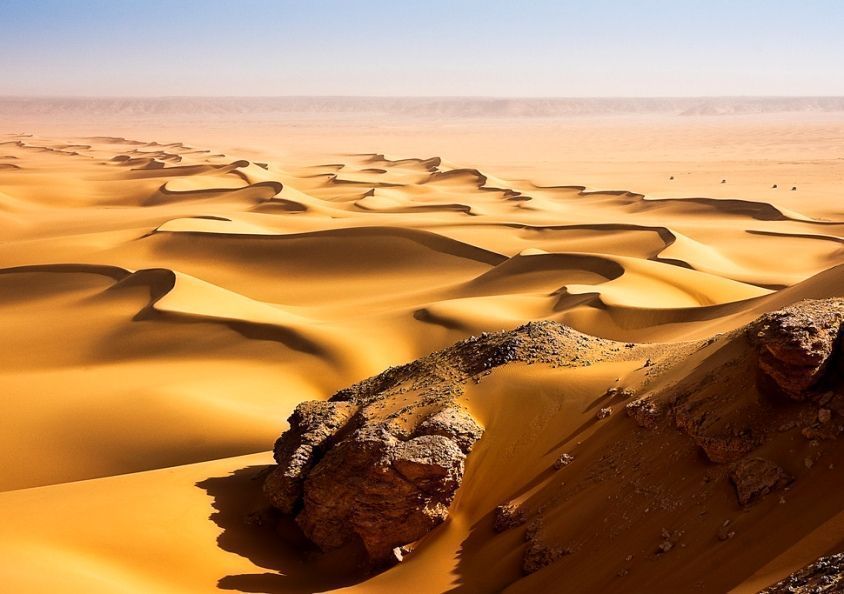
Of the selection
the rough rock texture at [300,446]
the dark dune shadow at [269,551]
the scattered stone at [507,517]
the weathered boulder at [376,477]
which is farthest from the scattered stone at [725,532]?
the rough rock texture at [300,446]

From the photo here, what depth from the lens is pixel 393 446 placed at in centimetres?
721

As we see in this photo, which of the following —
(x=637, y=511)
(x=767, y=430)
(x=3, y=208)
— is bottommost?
(x=3, y=208)

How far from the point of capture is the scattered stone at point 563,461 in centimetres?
703

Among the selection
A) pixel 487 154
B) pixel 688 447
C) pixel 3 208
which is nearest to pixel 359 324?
pixel 688 447

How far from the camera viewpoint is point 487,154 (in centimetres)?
7550

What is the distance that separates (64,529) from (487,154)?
231ft

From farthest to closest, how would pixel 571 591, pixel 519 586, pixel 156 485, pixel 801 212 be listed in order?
pixel 801 212
pixel 156 485
pixel 519 586
pixel 571 591

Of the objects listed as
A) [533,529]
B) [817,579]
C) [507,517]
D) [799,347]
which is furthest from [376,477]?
[817,579]

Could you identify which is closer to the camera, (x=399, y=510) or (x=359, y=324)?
(x=399, y=510)

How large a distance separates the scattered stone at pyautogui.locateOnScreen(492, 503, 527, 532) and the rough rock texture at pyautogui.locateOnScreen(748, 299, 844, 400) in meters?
2.19

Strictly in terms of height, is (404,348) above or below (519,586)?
below

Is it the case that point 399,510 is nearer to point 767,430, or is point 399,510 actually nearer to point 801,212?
point 767,430

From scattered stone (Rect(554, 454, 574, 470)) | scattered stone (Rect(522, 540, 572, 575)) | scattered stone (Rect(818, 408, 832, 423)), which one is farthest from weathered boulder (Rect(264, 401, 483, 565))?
scattered stone (Rect(818, 408, 832, 423))

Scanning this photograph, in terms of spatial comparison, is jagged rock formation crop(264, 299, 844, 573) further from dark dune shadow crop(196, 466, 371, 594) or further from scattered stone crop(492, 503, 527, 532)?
dark dune shadow crop(196, 466, 371, 594)
